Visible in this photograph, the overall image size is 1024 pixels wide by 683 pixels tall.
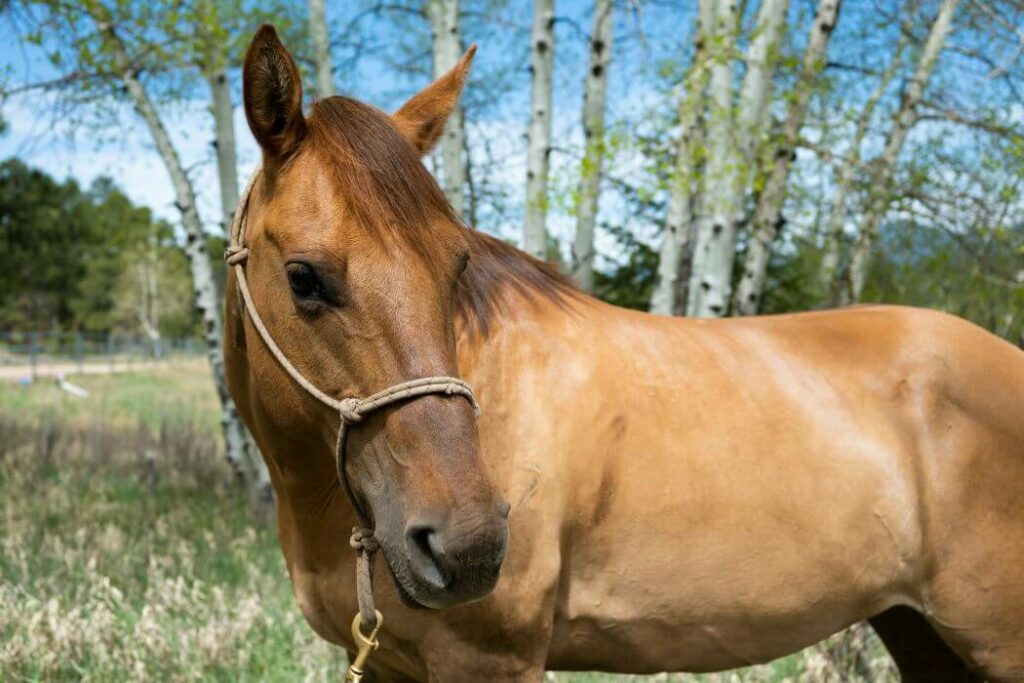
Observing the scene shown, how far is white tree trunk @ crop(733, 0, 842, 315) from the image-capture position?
21.0 feet

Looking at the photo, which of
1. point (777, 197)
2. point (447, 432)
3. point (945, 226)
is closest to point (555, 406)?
point (447, 432)

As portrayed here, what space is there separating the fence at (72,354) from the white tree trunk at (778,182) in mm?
24534

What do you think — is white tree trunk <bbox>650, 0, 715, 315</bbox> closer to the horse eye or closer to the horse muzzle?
the horse eye

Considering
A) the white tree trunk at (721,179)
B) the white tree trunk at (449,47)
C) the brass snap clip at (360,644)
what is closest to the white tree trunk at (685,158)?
the white tree trunk at (721,179)

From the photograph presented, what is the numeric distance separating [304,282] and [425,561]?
0.70 meters

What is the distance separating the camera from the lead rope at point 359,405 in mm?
1594

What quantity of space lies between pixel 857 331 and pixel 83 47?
19.3 ft

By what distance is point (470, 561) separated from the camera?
1.49 meters

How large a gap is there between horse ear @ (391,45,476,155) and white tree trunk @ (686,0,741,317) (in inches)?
145

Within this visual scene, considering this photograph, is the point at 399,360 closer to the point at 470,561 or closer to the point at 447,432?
the point at 447,432

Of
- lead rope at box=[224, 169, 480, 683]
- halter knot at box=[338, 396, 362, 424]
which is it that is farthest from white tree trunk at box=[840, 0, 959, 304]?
halter knot at box=[338, 396, 362, 424]

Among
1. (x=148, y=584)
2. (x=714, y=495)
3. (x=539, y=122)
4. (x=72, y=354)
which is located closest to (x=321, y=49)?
(x=539, y=122)

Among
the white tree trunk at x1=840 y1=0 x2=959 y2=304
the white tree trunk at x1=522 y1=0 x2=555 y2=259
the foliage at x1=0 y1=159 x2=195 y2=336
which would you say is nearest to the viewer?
the white tree trunk at x1=522 y1=0 x2=555 y2=259

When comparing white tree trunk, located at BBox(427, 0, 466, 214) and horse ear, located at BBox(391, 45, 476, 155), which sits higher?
white tree trunk, located at BBox(427, 0, 466, 214)
